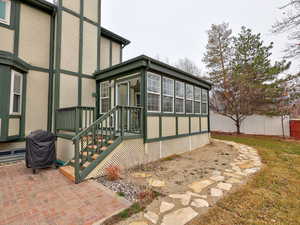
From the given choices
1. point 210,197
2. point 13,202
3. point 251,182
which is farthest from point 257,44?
point 13,202

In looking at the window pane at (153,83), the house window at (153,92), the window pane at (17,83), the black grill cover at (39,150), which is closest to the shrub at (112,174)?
the black grill cover at (39,150)

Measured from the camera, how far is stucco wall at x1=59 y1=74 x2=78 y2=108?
637 cm

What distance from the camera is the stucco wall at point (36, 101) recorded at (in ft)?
19.5

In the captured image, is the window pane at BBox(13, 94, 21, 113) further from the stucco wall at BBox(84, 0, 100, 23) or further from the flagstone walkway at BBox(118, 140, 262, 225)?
the flagstone walkway at BBox(118, 140, 262, 225)

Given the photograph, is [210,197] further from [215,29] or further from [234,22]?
[234,22]

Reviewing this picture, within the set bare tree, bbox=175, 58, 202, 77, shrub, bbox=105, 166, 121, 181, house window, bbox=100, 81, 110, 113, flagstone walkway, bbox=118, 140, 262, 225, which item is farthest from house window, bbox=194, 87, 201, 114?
bare tree, bbox=175, 58, 202, 77

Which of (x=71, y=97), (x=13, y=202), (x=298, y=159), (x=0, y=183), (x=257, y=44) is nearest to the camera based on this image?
(x=13, y=202)

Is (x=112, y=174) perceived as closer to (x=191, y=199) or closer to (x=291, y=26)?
(x=191, y=199)

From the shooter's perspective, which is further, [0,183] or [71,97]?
[71,97]

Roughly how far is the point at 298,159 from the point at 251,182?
4083 mm

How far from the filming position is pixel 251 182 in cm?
374

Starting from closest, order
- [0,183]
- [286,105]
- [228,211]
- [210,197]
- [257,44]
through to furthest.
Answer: [228,211], [210,197], [0,183], [286,105], [257,44]

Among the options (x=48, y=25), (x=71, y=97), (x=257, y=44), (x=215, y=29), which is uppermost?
(x=215, y=29)

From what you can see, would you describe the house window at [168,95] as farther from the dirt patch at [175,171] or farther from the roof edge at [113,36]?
the roof edge at [113,36]
